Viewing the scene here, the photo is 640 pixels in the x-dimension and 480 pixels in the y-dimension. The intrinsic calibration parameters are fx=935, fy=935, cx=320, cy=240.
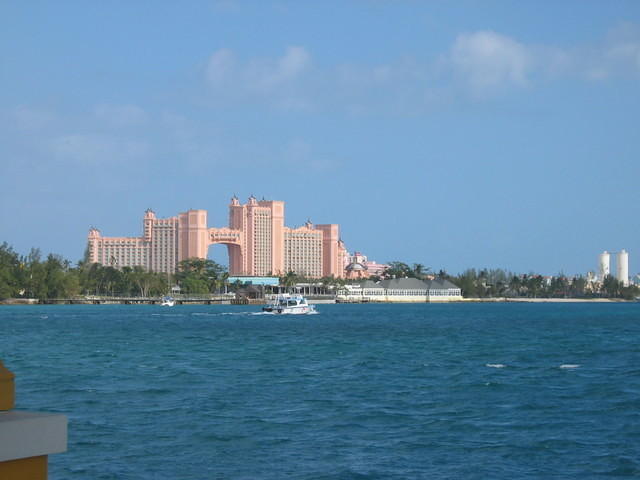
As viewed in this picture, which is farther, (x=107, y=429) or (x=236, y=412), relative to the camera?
(x=236, y=412)

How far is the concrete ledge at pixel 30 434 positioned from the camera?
3.21 meters

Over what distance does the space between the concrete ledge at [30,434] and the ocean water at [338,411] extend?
12.5 m

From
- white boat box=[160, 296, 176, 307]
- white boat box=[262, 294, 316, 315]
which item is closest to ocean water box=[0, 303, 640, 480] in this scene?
white boat box=[262, 294, 316, 315]

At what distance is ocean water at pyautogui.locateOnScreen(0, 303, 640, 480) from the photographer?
54.6 feet

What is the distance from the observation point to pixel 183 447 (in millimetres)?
18125

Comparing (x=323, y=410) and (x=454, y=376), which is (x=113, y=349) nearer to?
(x=454, y=376)

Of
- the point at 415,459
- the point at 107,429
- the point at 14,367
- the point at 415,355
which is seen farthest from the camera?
the point at 415,355

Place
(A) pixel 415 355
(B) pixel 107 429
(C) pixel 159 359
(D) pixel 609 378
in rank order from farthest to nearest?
(A) pixel 415 355 → (C) pixel 159 359 → (D) pixel 609 378 → (B) pixel 107 429

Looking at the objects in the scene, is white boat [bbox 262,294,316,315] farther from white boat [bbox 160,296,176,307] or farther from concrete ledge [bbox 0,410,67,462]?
concrete ledge [bbox 0,410,67,462]

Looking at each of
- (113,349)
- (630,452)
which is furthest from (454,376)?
(113,349)

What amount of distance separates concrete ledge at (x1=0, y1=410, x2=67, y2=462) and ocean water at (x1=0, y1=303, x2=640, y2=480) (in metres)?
12.5

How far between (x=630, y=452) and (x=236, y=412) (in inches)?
370

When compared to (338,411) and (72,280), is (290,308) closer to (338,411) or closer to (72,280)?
(72,280)

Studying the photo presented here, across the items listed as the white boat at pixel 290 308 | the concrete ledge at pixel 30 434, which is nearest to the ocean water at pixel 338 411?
the concrete ledge at pixel 30 434
